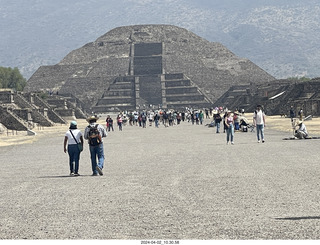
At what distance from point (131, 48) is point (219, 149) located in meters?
146

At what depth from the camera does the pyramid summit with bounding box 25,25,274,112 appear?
474 ft

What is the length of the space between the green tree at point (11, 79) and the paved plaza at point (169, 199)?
419ft

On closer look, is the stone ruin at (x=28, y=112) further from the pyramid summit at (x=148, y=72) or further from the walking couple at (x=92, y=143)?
the walking couple at (x=92, y=143)

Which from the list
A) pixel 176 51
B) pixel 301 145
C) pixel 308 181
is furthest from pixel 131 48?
pixel 308 181

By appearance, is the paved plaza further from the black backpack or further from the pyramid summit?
the pyramid summit

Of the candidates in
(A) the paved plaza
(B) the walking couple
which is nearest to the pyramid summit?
(A) the paved plaza

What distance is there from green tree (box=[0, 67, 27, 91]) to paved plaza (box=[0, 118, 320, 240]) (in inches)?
5022

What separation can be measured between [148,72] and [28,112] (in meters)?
83.7

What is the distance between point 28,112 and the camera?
78.4 metres

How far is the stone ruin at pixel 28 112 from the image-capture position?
70188mm

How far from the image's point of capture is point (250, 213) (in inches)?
468

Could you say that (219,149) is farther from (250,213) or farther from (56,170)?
(250,213)

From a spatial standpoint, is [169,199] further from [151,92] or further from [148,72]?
[148,72]

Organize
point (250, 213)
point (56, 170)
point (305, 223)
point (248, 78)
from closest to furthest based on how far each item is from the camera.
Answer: point (305, 223), point (250, 213), point (56, 170), point (248, 78)
